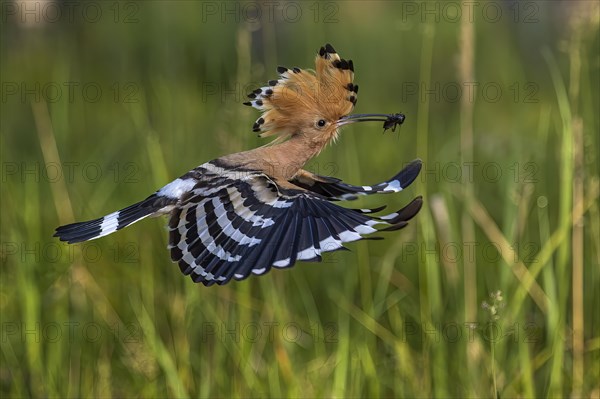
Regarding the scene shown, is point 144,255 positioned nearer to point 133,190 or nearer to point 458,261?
point 133,190

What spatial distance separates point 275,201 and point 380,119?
0.18m

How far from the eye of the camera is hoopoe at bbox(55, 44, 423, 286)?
3.98 feet

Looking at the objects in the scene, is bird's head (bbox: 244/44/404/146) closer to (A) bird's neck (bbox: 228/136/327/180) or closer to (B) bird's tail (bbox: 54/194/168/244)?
(A) bird's neck (bbox: 228/136/327/180)

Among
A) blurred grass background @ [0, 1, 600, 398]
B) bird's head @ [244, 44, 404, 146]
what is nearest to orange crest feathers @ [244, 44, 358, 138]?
Answer: bird's head @ [244, 44, 404, 146]

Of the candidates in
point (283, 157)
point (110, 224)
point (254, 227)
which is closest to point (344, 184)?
point (283, 157)

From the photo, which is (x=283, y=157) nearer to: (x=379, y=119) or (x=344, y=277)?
(x=379, y=119)

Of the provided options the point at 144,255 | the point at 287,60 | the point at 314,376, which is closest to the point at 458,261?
the point at 314,376

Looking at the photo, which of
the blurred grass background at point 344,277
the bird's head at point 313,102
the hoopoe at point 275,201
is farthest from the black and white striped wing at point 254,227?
the blurred grass background at point 344,277

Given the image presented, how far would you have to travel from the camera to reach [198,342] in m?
2.29

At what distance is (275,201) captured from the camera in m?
1.30

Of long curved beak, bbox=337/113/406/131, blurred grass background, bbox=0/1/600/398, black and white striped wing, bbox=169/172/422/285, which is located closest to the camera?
black and white striped wing, bbox=169/172/422/285

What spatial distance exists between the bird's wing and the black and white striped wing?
8 cm

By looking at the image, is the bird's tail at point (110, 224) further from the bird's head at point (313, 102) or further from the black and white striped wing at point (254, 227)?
the bird's head at point (313, 102)

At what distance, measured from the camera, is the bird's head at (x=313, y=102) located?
1.35m
